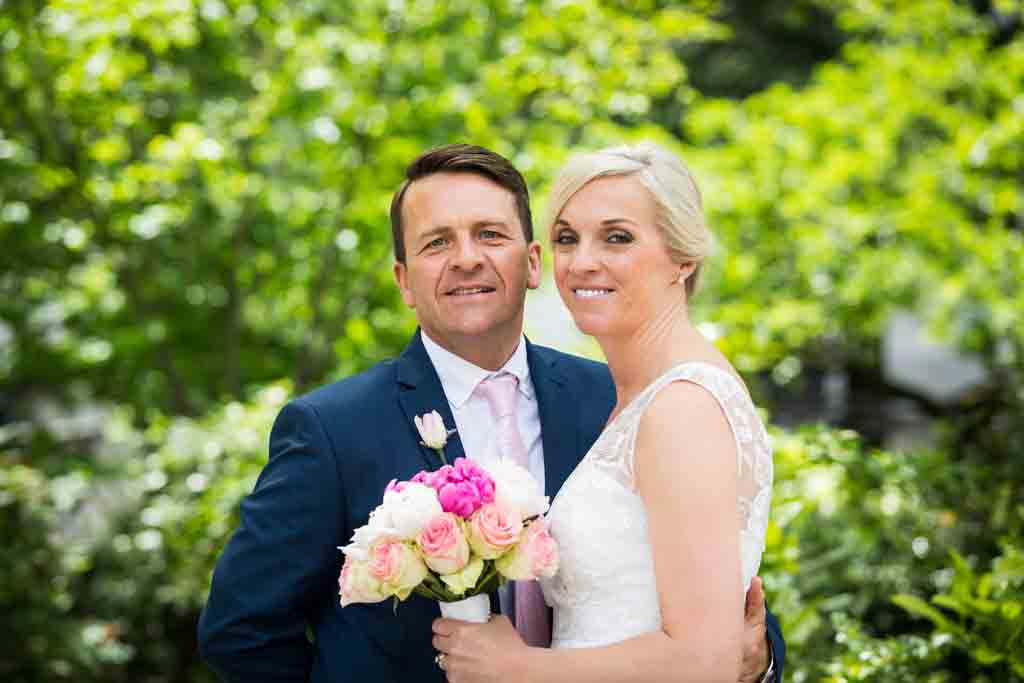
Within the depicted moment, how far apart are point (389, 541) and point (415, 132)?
12.3 ft

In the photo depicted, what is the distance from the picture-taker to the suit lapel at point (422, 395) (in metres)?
2.53

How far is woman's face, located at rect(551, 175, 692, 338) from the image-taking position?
2.29 m

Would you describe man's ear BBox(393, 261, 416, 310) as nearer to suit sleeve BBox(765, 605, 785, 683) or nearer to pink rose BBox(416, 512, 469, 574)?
pink rose BBox(416, 512, 469, 574)

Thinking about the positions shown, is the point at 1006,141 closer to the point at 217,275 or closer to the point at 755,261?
the point at 755,261

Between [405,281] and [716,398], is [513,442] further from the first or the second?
[716,398]

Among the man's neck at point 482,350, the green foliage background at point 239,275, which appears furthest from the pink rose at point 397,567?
the green foliage background at point 239,275

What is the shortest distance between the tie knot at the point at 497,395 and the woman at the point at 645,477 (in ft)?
1.19

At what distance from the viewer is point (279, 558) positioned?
2.40 meters

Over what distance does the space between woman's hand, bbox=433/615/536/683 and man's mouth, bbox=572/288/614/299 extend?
71cm

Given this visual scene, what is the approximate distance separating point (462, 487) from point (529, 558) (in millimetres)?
185

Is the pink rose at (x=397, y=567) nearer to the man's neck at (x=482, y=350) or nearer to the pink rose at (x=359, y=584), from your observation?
the pink rose at (x=359, y=584)

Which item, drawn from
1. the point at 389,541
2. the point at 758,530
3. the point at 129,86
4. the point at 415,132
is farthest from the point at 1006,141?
the point at 389,541

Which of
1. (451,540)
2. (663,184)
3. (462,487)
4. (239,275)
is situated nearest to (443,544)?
(451,540)

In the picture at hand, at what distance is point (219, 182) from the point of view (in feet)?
18.4
